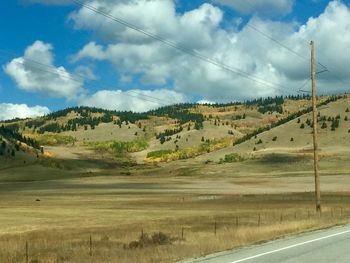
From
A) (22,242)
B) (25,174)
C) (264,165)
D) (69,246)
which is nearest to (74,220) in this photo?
(22,242)

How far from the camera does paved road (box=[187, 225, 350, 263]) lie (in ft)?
67.6

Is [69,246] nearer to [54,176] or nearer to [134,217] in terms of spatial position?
[134,217]

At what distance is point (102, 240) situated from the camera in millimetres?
33188

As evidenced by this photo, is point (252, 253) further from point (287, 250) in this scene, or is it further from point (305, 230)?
point (305, 230)

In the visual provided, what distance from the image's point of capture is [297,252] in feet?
74.4

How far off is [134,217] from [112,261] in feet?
98.6

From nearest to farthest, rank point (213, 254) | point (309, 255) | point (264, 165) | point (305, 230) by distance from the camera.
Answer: point (309, 255)
point (213, 254)
point (305, 230)
point (264, 165)

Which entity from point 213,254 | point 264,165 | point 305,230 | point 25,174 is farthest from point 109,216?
point 25,174

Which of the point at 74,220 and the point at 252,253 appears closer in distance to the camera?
the point at 252,253

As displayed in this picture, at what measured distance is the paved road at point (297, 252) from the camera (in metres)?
20.6

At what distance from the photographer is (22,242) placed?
3334 centimetres

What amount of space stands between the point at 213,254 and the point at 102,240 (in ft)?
37.1

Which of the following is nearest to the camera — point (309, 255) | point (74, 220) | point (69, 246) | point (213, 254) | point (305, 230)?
point (309, 255)

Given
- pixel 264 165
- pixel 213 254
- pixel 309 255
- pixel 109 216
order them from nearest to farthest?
1. pixel 309 255
2. pixel 213 254
3. pixel 109 216
4. pixel 264 165
